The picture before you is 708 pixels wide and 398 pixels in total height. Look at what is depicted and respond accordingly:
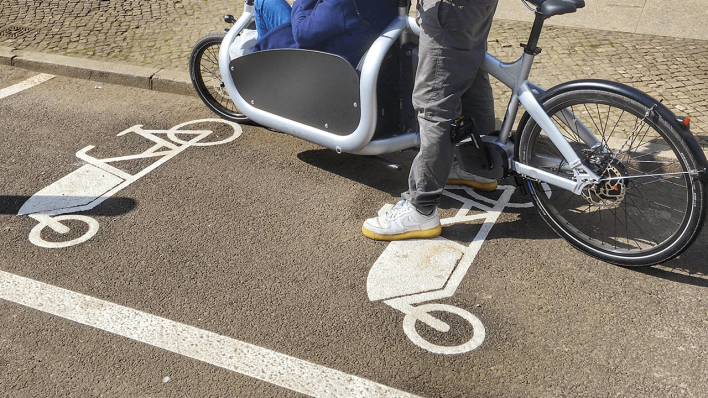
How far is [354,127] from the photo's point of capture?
3693 millimetres

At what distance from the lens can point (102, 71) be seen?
5844 millimetres

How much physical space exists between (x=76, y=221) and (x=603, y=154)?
289cm

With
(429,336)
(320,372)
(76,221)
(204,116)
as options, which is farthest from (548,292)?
(204,116)

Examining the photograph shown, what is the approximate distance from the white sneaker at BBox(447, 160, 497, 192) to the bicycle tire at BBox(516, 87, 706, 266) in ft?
1.40

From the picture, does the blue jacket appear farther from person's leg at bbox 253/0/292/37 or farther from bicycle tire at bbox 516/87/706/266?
bicycle tire at bbox 516/87/706/266

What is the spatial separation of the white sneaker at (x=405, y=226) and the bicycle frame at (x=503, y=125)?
429 millimetres

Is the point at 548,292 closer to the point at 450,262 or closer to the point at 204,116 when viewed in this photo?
the point at 450,262

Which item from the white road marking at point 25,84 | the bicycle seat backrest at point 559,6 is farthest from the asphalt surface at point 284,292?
the bicycle seat backrest at point 559,6

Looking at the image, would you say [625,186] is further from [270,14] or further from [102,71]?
[102,71]

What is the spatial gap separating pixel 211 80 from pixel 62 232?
1993 mm

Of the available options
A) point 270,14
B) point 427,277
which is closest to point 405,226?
point 427,277

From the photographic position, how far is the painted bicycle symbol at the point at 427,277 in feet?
9.46

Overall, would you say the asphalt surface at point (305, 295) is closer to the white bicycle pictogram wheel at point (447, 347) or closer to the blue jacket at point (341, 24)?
the white bicycle pictogram wheel at point (447, 347)

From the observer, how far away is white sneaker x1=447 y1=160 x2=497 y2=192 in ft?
13.1
